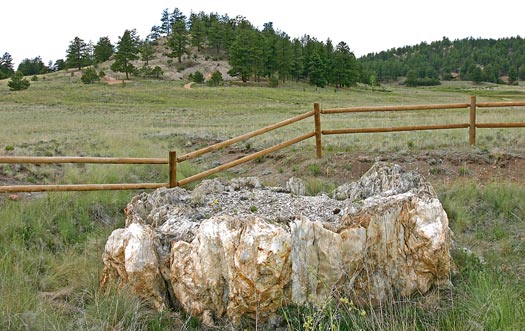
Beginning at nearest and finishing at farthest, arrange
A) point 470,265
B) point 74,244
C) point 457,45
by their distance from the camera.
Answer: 1. point 470,265
2. point 74,244
3. point 457,45

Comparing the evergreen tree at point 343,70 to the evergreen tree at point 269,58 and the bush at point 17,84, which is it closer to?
the evergreen tree at point 269,58

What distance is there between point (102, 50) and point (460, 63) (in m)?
113

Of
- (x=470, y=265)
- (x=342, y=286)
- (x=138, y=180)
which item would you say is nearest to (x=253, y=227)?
(x=342, y=286)

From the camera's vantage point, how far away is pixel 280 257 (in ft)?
13.0

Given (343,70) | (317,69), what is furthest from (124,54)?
(343,70)

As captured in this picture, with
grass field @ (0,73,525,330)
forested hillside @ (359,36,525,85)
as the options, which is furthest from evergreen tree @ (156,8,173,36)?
grass field @ (0,73,525,330)

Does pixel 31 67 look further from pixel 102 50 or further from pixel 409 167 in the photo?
pixel 409 167

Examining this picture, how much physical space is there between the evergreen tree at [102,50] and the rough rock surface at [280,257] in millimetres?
83462

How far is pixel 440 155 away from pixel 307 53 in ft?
230

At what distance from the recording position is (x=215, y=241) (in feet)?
13.5

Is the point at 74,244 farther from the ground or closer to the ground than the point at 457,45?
closer to the ground

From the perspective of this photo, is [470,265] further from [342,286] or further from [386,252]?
[342,286]

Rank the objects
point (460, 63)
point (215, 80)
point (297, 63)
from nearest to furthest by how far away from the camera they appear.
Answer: point (215, 80)
point (297, 63)
point (460, 63)

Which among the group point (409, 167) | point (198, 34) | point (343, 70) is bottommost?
point (409, 167)
